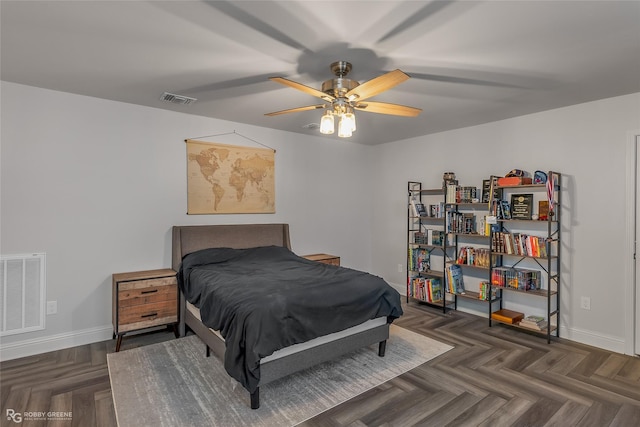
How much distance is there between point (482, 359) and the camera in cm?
327

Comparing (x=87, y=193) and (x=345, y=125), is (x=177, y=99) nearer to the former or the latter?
(x=87, y=193)

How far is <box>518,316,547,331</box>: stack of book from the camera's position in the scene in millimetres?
3811

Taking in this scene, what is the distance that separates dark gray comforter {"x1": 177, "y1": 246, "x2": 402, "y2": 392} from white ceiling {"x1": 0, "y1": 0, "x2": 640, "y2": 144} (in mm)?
1806

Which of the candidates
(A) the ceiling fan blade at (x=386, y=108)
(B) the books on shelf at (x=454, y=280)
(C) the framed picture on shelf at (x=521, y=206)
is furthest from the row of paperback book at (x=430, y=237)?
(A) the ceiling fan blade at (x=386, y=108)

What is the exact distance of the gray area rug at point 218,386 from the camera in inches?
92.7

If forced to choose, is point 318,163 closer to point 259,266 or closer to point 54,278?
point 259,266

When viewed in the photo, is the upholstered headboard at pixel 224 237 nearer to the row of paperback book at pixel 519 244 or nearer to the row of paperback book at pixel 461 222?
the row of paperback book at pixel 461 222

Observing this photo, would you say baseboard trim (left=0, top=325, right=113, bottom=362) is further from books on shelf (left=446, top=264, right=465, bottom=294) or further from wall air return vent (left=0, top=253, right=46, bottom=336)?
books on shelf (left=446, top=264, right=465, bottom=294)

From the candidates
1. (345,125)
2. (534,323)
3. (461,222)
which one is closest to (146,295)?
(345,125)

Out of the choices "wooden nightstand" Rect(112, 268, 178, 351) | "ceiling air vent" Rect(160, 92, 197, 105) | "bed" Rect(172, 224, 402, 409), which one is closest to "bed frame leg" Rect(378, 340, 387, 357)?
"bed" Rect(172, 224, 402, 409)

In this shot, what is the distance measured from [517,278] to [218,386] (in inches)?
136

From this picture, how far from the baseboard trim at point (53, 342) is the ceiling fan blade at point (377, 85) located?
11.5 ft

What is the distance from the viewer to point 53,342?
3406 millimetres

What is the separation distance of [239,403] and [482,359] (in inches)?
89.6
